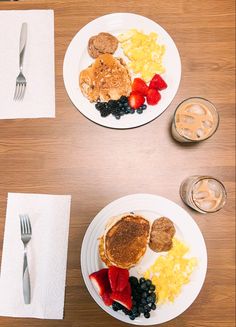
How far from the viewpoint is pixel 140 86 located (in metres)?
1.16

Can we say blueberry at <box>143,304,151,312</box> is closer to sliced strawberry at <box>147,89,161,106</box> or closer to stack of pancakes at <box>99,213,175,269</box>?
stack of pancakes at <box>99,213,175,269</box>

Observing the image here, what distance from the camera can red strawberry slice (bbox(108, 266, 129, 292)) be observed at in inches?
40.4

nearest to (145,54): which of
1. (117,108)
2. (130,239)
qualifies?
(117,108)

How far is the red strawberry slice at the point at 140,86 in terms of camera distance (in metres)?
1.16

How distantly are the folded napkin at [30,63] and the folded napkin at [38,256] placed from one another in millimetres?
292

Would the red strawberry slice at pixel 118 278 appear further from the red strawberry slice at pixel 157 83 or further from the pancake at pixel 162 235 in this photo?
the red strawberry slice at pixel 157 83

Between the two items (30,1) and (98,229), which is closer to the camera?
(98,229)

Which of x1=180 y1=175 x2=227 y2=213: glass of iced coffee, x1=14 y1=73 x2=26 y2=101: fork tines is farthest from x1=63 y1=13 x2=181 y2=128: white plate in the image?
x1=180 y1=175 x2=227 y2=213: glass of iced coffee

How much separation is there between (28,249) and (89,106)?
0.50 metres

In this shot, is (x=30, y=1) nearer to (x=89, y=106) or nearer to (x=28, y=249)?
(x=89, y=106)

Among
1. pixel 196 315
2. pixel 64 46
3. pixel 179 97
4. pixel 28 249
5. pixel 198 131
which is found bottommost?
pixel 196 315

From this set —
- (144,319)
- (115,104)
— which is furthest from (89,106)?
(144,319)

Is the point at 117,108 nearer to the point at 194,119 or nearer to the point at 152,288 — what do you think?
the point at 194,119

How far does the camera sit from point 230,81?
3.96 ft
